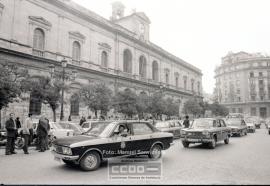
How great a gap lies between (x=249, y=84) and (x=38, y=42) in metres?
73.4

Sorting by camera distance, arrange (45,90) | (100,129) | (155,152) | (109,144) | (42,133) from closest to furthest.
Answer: (109,144) → (100,129) → (155,152) → (42,133) → (45,90)

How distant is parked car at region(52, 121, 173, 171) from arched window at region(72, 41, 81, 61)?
774 inches

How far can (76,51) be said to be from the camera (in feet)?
89.0

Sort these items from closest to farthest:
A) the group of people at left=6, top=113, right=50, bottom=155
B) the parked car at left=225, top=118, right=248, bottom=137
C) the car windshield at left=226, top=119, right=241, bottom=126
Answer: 1. the group of people at left=6, top=113, right=50, bottom=155
2. the parked car at left=225, top=118, right=248, bottom=137
3. the car windshield at left=226, top=119, right=241, bottom=126

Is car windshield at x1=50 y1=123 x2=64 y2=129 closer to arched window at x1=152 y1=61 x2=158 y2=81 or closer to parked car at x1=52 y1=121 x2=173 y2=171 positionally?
parked car at x1=52 y1=121 x2=173 y2=171

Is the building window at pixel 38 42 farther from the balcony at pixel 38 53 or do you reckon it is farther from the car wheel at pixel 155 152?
the car wheel at pixel 155 152

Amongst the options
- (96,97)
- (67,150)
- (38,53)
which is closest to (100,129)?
(67,150)

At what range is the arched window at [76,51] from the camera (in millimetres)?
26766

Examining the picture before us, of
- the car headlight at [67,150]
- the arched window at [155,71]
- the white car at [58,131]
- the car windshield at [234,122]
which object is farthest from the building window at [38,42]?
the arched window at [155,71]

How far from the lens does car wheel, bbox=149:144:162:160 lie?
8914mm

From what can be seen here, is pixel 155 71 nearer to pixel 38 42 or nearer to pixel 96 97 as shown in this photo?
pixel 96 97

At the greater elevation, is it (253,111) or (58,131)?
(253,111)

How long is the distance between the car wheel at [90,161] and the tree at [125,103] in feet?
53.7

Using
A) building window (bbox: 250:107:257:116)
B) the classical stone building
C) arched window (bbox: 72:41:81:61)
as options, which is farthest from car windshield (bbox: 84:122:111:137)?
building window (bbox: 250:107:257:116)
